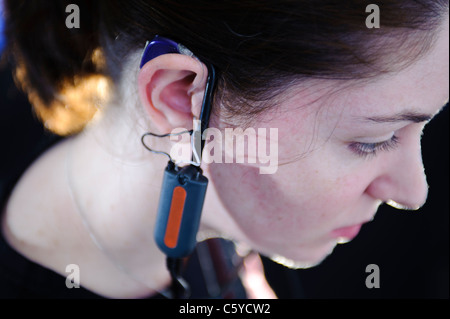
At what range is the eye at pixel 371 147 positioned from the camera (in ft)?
2.01

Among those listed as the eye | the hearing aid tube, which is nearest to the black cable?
the hearing aid tube

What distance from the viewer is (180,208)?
64 cm

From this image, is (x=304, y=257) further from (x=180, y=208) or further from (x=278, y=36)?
(x=278, y=36)

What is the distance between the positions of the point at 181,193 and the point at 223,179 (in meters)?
0.09

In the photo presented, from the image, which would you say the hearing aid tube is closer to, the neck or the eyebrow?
the neck

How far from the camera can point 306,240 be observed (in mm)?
783

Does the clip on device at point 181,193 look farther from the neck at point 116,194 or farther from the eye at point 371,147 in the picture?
the eye at point 371,147

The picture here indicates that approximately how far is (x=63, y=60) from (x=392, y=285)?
3.66 ft

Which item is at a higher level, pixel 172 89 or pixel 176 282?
pixel 172 89

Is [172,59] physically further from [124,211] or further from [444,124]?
[444,124]

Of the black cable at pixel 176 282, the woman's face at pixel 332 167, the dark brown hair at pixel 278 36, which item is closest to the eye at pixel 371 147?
the woman's face at pixel 332 167

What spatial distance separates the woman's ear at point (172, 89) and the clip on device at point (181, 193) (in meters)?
0.01

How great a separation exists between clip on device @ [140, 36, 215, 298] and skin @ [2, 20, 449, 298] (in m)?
0.02

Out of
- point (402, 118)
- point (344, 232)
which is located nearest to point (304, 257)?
point (344, 232)
